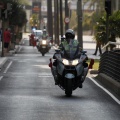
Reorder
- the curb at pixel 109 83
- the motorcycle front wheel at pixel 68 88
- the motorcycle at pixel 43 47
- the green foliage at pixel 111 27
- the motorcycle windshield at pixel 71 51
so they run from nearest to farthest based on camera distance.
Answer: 1. the motorcycle front wheel at pixel 68 88
2. the motorcycle windshield at pixel 71 51
3. the curb at pixel 109 83
4. the green foliage at pixel 111 27
5. the motorcycle at pixel 43 47

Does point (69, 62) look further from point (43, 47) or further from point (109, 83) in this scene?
point (43, 47)

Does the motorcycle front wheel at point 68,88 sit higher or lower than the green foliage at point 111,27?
lower

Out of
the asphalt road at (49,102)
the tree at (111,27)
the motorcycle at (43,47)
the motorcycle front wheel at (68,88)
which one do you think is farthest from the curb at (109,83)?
the motorcycle at (43,47)

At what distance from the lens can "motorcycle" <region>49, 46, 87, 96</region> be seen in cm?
1804

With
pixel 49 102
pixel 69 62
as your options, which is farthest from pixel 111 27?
pixel 49 102

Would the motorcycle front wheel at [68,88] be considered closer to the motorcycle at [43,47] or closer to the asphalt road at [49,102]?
the asphalt road at [49,102]

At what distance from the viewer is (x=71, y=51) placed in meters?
18.6

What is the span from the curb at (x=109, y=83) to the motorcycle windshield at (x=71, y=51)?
1556 millimetres

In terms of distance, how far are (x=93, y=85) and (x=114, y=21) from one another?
14.4 m

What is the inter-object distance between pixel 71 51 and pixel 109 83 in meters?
3.19

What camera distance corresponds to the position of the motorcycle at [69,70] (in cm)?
1804

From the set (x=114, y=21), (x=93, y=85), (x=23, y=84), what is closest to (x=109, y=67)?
(x=93, y=85)

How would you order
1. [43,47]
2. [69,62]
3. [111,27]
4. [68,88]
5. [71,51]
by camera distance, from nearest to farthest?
[68,88], [69,62], [71,51], [111,27], [43,47]

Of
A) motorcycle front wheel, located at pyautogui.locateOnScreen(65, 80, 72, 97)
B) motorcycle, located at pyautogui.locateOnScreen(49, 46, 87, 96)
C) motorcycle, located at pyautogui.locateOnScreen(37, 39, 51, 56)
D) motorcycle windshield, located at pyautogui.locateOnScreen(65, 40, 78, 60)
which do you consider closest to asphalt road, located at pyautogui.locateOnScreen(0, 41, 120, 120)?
motorcycle front wheel, located at pyautogui.locateOnScreen(65, 80, 72, 97)
